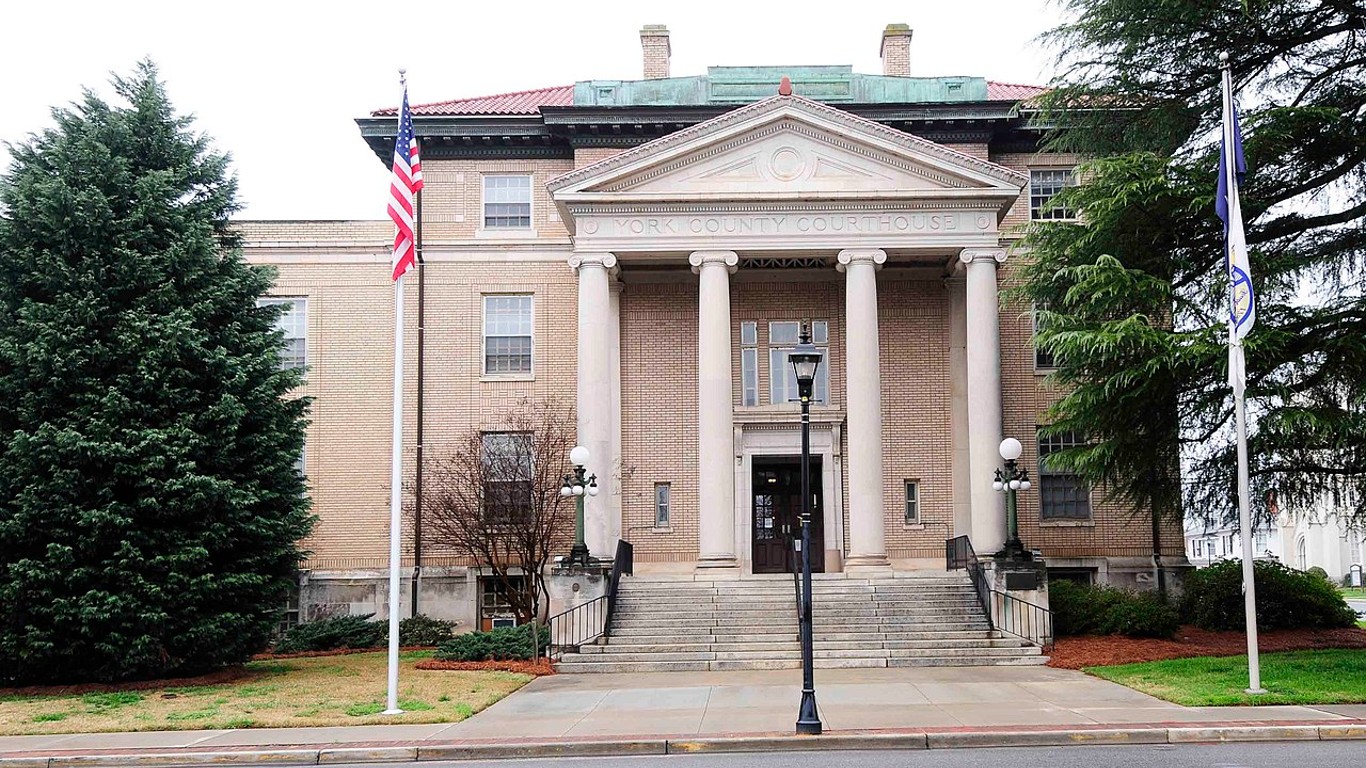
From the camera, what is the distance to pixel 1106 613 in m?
25.3

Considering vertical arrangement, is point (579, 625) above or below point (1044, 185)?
below

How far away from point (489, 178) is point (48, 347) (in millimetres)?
14837

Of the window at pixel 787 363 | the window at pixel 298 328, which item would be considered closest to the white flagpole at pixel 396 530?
the window at pixel 787 363

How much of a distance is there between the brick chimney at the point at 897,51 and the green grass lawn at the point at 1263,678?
1974 cm

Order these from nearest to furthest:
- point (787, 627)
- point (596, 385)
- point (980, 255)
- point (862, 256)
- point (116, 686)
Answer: point (116, 686)
point (787, 627)
point (596, 385)
point (980, 255)
point (862, 256)

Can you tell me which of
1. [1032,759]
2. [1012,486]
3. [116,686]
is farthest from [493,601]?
[1032,759]

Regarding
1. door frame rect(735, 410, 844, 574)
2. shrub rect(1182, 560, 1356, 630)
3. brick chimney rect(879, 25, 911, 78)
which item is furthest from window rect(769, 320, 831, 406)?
shrub rect(1182, 560, 1356, 630)

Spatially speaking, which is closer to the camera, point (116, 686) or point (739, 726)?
point (739, 726)

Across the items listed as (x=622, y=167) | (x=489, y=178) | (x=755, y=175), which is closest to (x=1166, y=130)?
(x=755, y=175)

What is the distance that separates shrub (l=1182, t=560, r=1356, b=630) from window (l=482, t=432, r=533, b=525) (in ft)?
49.1

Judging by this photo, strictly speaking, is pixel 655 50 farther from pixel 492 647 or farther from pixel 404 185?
pixel 492 647

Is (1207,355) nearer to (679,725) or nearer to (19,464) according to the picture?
(679,725)

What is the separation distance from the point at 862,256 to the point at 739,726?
15.5 m

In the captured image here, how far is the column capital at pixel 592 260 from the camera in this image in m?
28.7
